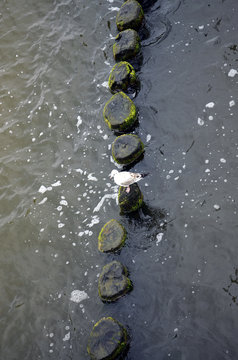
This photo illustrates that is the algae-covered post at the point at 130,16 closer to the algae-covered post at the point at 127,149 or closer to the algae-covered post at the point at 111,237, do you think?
the algae-covered post at the point at 127,149

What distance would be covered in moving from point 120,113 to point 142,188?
5.44 ft

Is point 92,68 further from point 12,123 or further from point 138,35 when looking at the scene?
point 12,123

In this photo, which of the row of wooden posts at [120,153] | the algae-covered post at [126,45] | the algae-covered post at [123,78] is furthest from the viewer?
the algae-covered post at [126,45]

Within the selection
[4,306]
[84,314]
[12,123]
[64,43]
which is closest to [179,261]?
[84,314]

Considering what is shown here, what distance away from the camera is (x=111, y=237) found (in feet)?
16.5

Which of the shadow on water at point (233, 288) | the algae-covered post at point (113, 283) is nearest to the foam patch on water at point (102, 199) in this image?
the algae-covered post at point (113, 283)

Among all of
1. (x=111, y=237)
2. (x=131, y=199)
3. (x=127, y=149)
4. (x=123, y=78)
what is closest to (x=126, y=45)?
(x=123, y=78)

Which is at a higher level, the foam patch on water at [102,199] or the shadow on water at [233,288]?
the foam patch on water at [102,199]

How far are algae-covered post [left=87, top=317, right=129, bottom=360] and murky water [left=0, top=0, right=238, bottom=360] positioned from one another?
0.83 ft

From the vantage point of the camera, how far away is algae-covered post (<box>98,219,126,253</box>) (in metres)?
4.99

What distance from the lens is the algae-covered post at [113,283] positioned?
15.0 ft

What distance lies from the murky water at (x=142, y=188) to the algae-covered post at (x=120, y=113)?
0.26 meters

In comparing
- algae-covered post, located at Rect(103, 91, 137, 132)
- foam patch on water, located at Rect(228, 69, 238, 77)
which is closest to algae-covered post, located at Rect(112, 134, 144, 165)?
algae-covered post, located at Rect(103, 91, 137, 132)

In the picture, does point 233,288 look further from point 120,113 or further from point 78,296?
point 120,113
